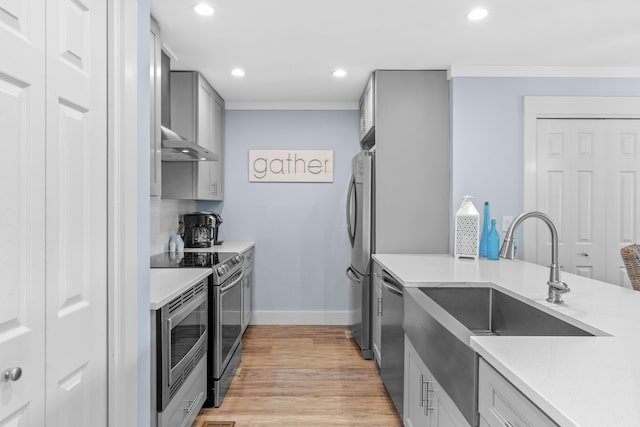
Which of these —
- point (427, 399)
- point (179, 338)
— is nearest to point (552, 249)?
point (427, 399)

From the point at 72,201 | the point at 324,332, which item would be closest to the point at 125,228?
the point at 72,201

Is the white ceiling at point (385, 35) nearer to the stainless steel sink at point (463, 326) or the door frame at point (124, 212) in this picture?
the door frame at point (124, 212)

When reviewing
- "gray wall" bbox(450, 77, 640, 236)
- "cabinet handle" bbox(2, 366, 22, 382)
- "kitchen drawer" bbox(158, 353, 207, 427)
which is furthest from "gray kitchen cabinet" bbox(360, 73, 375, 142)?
"cabinet handle" bbox(2, 366, 22, 382)

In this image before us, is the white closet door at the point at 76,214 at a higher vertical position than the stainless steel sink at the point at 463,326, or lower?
higher

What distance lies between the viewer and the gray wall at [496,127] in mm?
3076

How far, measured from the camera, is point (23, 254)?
94 cm

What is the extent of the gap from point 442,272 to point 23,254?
6.76ft

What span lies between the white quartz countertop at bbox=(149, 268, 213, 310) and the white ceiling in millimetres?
1507

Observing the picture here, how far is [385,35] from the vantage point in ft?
8.29

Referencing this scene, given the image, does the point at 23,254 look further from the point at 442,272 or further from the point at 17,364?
the point at 442,272

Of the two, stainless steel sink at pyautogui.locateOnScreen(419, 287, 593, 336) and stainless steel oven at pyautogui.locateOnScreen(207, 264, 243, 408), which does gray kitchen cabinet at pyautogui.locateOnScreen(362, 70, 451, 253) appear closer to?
stainless steel sink at pyautogui.locateOnScreen(419, 287, 593, 336)

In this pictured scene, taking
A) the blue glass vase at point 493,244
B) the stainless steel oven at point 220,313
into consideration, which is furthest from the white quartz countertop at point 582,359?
the stainless steel oven at point 220,313

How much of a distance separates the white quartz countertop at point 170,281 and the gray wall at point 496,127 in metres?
2.09

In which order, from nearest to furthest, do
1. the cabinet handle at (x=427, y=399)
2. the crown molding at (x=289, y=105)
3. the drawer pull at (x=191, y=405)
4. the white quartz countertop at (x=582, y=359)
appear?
1. the white quartz countertop at (x=582, y=359)
2. the cabinet handle at (x=427, y=399)
3. the drawer pull at (x=191, y=405)
4. the crown molding at (x=289, y=105)
